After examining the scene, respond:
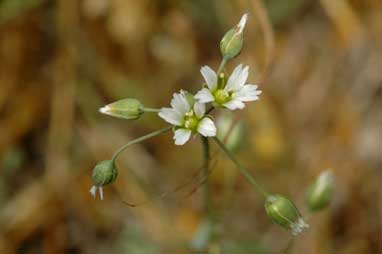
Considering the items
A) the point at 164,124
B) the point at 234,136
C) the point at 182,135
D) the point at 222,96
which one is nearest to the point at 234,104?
the point at 222,96

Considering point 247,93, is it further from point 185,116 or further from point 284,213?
point 284,213

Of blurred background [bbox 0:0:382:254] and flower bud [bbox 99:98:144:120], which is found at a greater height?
blurred background [bbox 0:0:382:254]

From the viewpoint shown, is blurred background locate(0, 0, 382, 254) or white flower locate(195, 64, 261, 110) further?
blurred background locate(0, 0, 382, 254)

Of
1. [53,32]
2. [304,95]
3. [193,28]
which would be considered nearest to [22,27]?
[53,32]

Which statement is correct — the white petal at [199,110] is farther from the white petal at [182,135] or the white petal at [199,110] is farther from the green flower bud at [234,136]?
the green flower bud at [234,136]

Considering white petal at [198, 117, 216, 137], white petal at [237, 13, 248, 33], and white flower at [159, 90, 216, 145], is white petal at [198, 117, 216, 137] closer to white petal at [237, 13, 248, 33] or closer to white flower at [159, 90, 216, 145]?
white flower at [159, 90, 216, 145]

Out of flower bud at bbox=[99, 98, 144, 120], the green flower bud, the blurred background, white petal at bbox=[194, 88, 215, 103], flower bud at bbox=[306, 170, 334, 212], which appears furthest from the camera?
the blurred background

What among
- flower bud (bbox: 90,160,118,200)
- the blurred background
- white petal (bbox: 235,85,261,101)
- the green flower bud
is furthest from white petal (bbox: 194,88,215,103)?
the blurred background

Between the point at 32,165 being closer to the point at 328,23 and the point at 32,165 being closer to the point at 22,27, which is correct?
the point at 22,27
